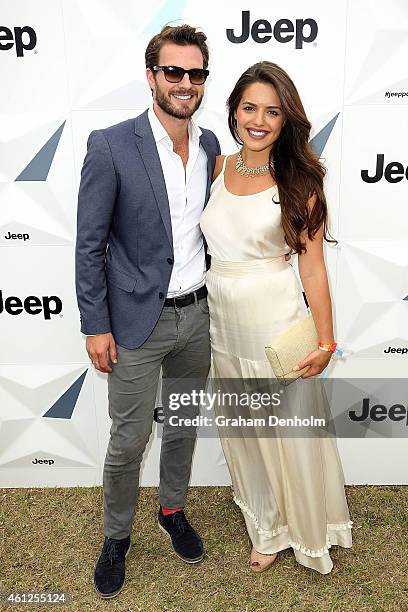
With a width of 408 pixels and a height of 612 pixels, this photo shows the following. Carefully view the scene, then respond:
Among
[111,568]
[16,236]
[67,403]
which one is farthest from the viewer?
[67,403]

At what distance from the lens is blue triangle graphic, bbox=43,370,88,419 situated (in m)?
3.26

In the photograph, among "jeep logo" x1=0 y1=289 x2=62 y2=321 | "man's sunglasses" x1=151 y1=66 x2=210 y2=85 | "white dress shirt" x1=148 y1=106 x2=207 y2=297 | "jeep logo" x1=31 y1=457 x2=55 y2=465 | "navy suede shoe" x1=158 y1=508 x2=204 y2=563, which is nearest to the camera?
"man's sunglasses" x1=151 y1=66 x2=210 y2=85

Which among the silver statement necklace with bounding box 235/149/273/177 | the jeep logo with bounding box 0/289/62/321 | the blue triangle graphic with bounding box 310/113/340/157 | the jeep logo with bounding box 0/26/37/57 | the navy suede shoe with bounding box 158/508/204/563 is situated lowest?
the navy suede shoe with bounding box 158/508/204/563

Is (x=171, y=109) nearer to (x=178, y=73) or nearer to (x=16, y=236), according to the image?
(x=178, y=73)

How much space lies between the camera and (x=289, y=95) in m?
2.17

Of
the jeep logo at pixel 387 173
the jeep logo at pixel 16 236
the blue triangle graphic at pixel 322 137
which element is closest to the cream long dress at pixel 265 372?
the blue triangle graphic at pixel 322 137

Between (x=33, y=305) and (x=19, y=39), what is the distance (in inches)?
52.2

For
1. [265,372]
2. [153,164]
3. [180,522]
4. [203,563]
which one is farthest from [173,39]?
[203,563]

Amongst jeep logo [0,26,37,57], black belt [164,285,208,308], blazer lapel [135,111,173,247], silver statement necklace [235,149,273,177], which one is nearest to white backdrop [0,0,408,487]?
jeep logo [0,26,37,57]

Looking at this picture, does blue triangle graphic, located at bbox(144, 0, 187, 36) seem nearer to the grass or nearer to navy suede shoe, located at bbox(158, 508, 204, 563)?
→ navy suede shoe, located at bbox(158, 508, 204, 563)

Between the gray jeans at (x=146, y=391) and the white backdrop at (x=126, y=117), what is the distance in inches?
27.3

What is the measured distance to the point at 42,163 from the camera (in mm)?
2828

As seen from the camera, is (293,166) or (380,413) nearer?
(293,166)

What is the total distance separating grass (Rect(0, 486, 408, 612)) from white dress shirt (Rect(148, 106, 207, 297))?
143cm
